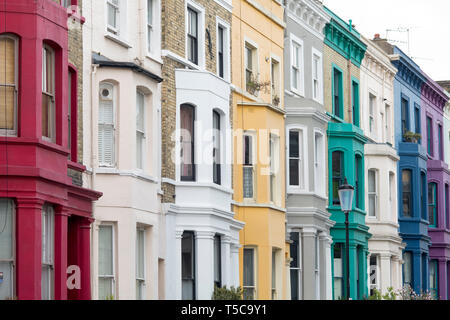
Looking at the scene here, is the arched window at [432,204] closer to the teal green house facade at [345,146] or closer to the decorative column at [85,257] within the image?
the teal green house facade at [345,146]

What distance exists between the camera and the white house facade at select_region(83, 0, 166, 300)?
96.7ft

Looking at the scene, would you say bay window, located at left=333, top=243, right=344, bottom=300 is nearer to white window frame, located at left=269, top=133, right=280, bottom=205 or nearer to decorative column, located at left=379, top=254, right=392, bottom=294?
decorative column, located at left=379, top=254, right=392, bottom=294

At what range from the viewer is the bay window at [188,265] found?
112 feet

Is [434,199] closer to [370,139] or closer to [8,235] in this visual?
[370,139]

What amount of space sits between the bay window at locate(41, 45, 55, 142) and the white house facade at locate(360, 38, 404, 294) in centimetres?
2636

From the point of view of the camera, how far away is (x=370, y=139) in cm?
5266

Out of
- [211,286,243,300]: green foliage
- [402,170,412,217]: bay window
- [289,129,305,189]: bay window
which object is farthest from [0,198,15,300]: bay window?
[402,170,412,217]: bay window

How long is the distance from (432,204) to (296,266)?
18472 millimetres

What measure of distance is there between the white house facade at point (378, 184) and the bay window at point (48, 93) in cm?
2636

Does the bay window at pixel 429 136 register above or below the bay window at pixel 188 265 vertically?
above

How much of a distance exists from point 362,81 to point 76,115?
85.4 ft

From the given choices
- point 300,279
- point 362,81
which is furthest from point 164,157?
point 362,81

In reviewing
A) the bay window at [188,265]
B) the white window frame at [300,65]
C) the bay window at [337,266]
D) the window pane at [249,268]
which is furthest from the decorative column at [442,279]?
the bay window at [188,265]
